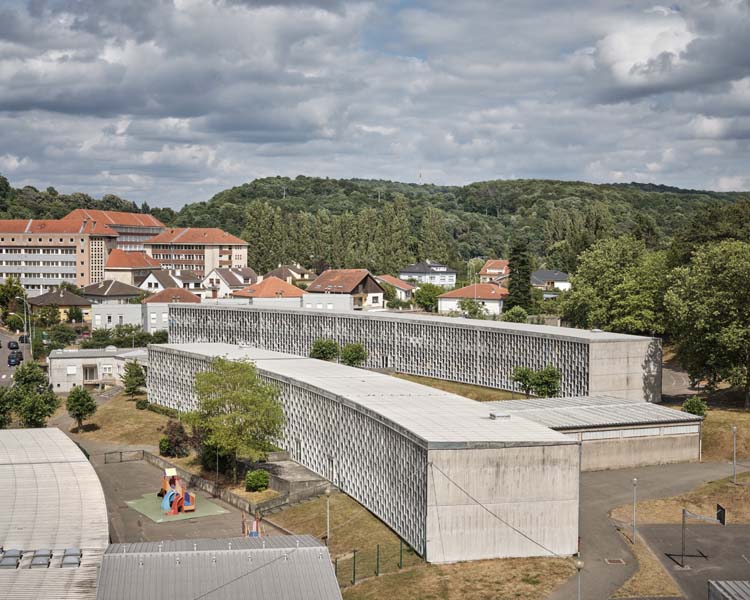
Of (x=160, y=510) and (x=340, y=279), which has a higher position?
(x=340, y=279)

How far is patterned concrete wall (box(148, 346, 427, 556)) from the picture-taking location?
31562mm

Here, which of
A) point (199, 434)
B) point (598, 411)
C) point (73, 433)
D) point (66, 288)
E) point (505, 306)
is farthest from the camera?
point (66, 288)

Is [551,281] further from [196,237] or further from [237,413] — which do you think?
[237,413]

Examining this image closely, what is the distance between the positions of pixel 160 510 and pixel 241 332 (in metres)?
35.1

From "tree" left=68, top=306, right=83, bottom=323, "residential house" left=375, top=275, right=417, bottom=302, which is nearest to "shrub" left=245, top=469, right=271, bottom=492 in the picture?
"tree" left=68, top=306, right=83, bottom=323

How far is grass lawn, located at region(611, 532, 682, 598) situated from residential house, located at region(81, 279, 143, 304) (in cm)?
8805

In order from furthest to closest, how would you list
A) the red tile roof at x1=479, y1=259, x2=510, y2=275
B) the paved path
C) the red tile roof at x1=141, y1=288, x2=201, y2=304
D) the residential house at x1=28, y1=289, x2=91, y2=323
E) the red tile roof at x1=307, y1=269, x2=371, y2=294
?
the red tile roof at x1=479, y1=259, x2=510, y2=275 → the residential house at x1=28, y1=289, x2=91, y2=323 → the red tile roof at x1=307, y1=269, x2=371, y2=294 → the red tile roof at x1=141, y1=288, x2=201, y2=304 → the paved path

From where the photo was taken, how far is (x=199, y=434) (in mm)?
45938

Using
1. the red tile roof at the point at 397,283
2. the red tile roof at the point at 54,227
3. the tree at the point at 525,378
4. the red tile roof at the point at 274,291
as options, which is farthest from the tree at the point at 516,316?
the red tile roof at the point at 54,227

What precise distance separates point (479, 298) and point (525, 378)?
4896 centimetres

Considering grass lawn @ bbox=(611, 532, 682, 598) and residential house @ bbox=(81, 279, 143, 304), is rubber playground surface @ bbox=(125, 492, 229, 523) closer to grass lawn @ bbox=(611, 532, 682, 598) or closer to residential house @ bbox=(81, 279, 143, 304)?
grass lawn @ bbox=(611, 532, 682, 598)

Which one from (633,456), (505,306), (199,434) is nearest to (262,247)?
(505,306)

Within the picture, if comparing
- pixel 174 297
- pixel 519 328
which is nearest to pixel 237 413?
pixel 519 328

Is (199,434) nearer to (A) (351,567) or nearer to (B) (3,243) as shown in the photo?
(A) (351,567)
